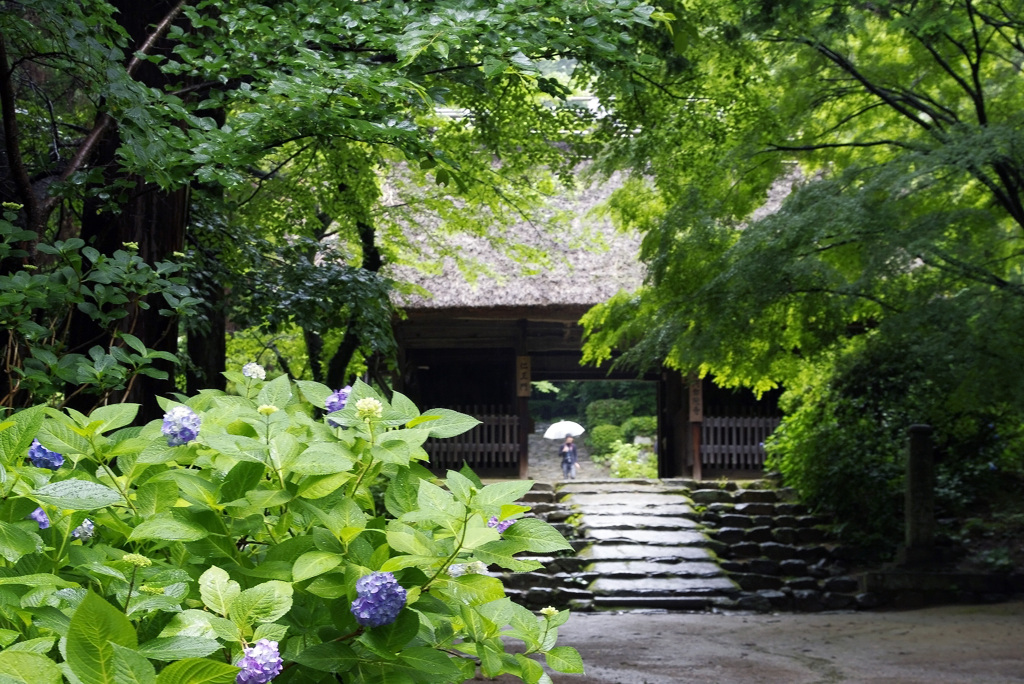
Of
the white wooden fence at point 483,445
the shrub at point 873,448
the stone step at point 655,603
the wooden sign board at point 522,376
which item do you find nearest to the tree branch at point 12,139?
the stone step at point 655,603

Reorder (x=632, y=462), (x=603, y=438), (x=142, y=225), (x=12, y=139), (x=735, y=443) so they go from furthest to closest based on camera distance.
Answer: (x=603, y=438) < (x=632, y=462) < (x=735, y=443) < (x=142, y=225) < (x=12, y=139)

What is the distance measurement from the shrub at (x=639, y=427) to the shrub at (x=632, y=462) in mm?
1015

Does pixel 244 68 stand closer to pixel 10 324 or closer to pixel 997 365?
pixel 10 324

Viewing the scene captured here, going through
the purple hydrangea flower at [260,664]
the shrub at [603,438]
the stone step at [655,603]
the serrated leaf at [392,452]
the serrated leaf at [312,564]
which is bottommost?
the stone step at [655,603]

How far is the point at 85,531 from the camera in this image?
134 centimetres

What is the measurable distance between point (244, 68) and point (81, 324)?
4.27ft

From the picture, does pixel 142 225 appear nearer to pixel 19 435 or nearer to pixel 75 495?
pixel 19 435

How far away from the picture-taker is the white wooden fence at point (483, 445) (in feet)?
43.4

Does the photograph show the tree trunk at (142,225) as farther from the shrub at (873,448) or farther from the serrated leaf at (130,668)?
the shrub at (873,448)

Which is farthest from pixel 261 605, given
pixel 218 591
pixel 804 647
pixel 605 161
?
pixel 605 161

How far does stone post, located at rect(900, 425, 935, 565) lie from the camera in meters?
8.41

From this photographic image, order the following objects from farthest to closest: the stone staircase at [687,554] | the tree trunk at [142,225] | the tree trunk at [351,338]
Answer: the stone staircase at [687,554]
the tree trunk at [351,338]
the tree trunk at [142,225]

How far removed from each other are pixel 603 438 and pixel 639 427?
1217 millimetres

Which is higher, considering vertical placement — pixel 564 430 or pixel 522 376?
pixel 522 376
